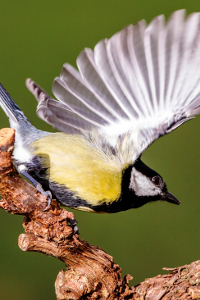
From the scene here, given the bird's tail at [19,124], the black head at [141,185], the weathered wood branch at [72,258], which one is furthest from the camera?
the bird's tail at [19,124]

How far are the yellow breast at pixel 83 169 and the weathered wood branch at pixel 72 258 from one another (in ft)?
0.63

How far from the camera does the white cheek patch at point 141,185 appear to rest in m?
1.51

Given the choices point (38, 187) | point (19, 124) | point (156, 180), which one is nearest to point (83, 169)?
point (38, 187)

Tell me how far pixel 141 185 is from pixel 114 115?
30cm

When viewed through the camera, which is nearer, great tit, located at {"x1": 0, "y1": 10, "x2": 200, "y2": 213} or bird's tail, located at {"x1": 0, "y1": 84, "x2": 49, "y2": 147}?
great tit, located at {"x1": 0, "y1": 10, "x2": 200, "y2": 213}

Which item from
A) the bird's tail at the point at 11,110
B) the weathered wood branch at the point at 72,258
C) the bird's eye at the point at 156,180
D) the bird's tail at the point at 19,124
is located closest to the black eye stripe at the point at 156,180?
the bird's eye at the point at 156,180

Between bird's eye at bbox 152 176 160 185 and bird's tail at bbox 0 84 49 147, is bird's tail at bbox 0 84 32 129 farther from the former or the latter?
bird's eye at bbox 152 176 160 185

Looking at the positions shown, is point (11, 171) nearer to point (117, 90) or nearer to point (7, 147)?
point (7, 147)

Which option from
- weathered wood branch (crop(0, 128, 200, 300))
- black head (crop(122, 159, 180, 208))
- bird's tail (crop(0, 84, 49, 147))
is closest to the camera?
weathered wood branch (crop(0, 128, 200, 300))

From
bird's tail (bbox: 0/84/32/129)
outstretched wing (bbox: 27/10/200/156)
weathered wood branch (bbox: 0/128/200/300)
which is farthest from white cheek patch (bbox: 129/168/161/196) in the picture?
bird's tail (bbox: 0/84/32/129)

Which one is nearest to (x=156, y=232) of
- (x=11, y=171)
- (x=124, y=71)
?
(x=124, y=71)

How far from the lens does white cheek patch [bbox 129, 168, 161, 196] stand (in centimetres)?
151

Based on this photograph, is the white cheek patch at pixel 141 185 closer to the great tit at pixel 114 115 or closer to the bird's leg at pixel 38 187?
the great tit at pixel 114 115

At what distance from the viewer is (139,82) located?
4.59ft
